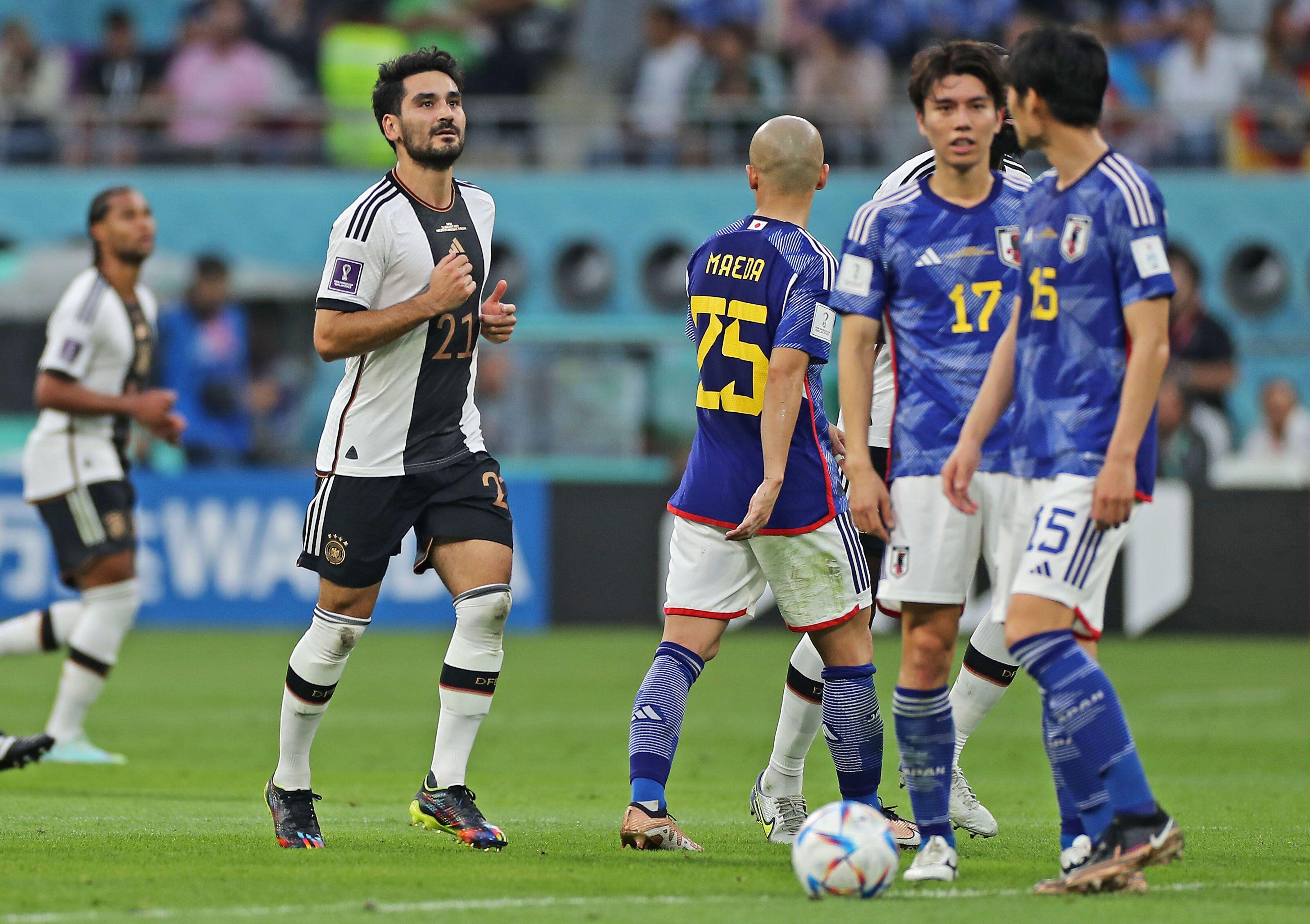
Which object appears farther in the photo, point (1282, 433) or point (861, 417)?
point (1282, 433)

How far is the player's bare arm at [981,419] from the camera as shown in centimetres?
518

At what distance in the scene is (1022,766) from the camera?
30.1 ft

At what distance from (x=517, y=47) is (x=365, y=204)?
561 inches

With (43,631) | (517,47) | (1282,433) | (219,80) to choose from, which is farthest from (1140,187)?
(219,80)

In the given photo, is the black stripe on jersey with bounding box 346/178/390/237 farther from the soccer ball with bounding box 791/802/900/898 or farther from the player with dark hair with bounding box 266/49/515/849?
the soccer ball with bounding box 791/802/900/898

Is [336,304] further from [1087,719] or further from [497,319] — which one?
[1087,719]

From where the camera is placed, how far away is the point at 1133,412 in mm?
4887

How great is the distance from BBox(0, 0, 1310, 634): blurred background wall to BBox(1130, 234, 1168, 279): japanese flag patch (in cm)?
1071

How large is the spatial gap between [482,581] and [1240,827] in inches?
119

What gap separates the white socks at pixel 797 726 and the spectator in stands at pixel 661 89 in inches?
514

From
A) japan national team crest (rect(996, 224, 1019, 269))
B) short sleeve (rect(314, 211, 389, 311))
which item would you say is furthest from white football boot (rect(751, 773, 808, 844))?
short sleeve (rect(314, 211, 389, 311))

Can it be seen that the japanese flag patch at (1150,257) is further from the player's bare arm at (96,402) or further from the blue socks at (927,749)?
the player's bare arm at (96,402)

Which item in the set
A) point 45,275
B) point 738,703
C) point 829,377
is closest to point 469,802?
point 738,703

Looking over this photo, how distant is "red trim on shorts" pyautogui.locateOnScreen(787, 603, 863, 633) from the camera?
601 centimetres
